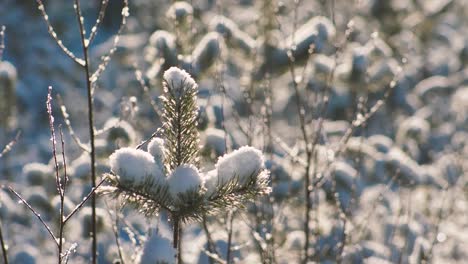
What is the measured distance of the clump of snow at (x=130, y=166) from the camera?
129cm

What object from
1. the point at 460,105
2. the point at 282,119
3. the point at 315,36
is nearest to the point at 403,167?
the point at 315,36

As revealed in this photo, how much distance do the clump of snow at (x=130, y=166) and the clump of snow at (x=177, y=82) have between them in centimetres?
18

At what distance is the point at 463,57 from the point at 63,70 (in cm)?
926

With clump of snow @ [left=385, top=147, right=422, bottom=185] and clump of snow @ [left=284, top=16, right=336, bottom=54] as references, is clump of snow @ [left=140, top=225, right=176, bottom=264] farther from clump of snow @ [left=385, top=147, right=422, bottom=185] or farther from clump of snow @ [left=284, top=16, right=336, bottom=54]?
clump of snow @ [left=385, top=147, right=422, bottom=185]

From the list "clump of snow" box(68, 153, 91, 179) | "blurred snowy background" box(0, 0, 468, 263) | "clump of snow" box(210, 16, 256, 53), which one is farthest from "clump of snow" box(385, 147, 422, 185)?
"clump of snow" box(68, 153, 91, 179)

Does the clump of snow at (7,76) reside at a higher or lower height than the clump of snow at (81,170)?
higher

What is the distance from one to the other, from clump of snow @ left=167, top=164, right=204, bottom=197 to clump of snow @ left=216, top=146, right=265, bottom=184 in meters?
0.06

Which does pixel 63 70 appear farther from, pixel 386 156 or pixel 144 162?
pixel 144 162

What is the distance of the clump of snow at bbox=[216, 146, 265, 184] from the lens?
4.47ft

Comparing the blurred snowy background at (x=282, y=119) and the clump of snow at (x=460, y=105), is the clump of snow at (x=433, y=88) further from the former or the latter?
the clump of snow at (x=460, y=105)

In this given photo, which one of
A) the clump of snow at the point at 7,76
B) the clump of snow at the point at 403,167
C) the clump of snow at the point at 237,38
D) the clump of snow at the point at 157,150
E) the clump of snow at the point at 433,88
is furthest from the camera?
the clump of snow at the point at 433,88

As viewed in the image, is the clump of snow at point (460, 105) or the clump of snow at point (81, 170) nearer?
the clump of snow at point (81, 170)

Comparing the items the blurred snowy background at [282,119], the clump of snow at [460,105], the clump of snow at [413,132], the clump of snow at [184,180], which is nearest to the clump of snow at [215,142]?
the blurred snowy background at [282,119]

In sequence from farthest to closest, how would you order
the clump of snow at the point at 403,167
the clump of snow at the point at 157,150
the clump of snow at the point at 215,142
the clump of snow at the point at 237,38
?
1. the clump of snow at the point at 403,167
2. the clump of snow at the point at 237,38
3. the clump of snow at the point at 215,142
4. the clump of snow at the point at 157,150
